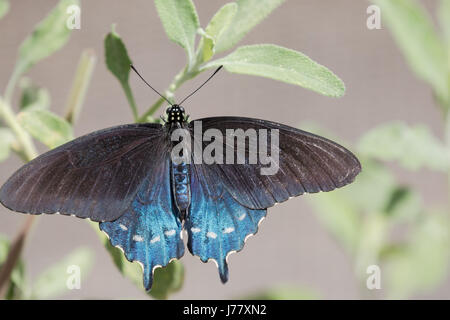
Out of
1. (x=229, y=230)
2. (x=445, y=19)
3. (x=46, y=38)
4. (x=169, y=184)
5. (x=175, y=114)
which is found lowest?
(x=229, y=230)

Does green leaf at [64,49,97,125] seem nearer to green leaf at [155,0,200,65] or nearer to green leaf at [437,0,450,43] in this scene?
green leaf at [155,0,200,65]

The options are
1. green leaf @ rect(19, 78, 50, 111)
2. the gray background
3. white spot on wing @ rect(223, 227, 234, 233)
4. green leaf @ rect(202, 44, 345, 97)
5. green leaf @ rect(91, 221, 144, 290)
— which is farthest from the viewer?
the gray background

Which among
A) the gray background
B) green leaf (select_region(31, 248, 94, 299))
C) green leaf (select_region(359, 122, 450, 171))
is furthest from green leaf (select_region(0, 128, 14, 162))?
the gray background

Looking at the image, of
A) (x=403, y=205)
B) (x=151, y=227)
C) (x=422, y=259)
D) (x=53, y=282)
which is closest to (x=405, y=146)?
(x=403, y=205)

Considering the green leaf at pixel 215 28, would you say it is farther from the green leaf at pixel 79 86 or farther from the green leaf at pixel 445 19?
the green leaf at pixel 445 19

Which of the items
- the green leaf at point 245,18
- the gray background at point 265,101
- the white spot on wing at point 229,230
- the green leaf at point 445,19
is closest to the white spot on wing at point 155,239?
the white spot on wing at point 229,230

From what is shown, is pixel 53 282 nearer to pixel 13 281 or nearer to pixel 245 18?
pixel 13 281
